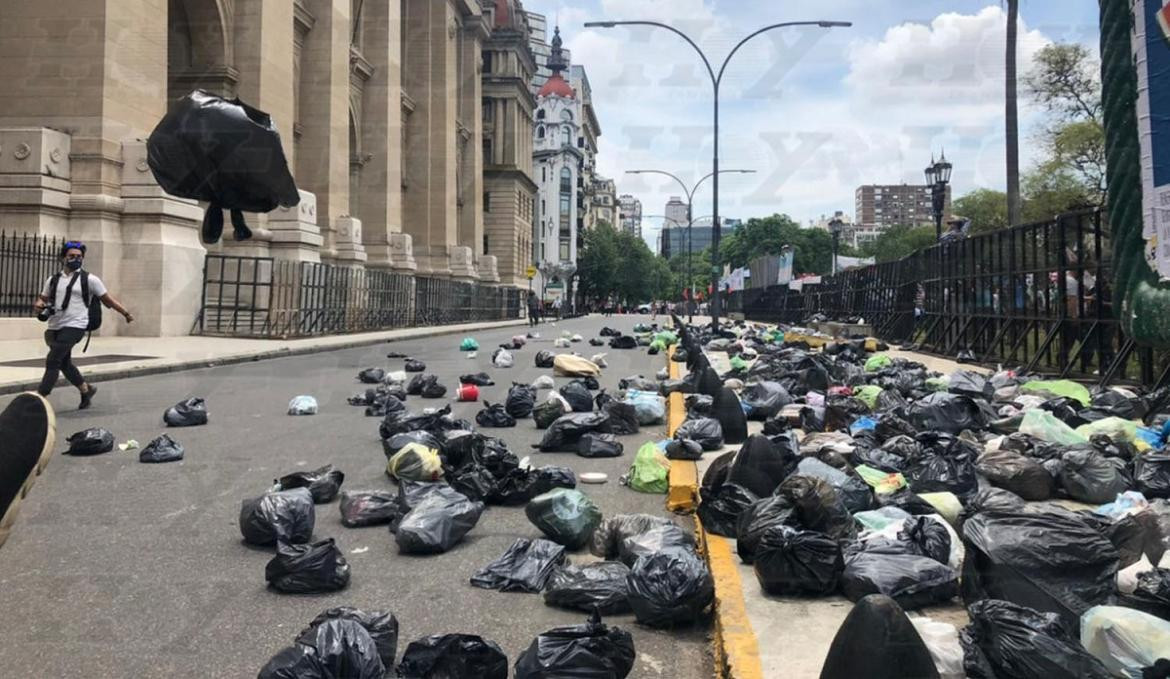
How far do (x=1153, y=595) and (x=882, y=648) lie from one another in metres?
1.58

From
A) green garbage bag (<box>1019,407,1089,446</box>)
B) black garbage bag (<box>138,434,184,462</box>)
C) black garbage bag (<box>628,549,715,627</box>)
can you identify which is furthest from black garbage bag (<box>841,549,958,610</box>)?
black garbage bag (<box>138,434,184,462</box>)

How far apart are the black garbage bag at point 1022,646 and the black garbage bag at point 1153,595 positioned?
0.35 meters

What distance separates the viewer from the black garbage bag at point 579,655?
277cm

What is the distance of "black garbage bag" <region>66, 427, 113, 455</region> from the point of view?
721 centimetres

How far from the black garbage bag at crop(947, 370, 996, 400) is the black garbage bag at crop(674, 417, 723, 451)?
2.94 metres

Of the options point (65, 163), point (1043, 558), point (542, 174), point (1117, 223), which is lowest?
point (1043, 558)

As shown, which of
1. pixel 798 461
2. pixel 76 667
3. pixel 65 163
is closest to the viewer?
pixel 76 667

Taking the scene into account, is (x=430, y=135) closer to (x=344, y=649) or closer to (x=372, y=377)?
(x=372, y=377)

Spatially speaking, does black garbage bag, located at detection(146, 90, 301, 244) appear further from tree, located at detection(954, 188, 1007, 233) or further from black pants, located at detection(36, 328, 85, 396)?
tree, located at detection(954, 188, 1007, 233)

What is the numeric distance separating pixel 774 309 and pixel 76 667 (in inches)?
1808

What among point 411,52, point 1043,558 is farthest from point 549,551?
point 411,52

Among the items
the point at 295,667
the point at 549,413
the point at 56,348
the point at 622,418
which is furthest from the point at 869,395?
the point at 56,348

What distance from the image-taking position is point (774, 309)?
47.3 m

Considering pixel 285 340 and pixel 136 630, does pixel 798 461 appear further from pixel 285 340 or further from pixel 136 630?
pixel 285 340
